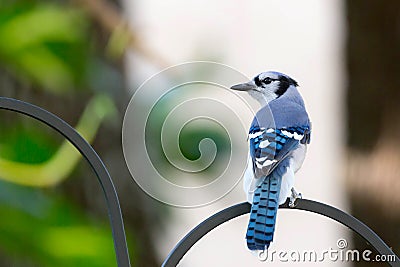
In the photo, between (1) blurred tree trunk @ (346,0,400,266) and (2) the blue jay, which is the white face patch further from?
(1) blurred tree trunk @ (346,0,400,266)

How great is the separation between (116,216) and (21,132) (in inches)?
34.8

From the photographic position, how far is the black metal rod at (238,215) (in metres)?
0.78

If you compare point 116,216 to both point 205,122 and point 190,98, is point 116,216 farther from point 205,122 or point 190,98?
point 205,122

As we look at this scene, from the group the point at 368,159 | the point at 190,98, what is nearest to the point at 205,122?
the point at 190,98

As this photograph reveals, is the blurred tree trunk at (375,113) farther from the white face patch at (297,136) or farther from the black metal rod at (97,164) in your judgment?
the black metal rod at (97,164)

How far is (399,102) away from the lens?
176 cm

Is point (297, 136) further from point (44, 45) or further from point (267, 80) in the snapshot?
point (44, 45)

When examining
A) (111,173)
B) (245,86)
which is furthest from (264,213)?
Result: (111,173)

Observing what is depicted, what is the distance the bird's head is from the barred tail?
9 centimetres

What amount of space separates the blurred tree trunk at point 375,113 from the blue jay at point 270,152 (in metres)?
0.89

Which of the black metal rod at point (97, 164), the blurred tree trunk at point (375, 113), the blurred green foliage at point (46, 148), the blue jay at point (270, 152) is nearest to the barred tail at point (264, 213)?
the blue jay at point (270, 152)

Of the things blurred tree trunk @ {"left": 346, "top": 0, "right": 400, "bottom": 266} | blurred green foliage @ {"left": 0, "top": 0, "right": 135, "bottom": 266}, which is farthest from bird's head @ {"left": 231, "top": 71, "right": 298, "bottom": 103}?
blurred tree trunk @ {"left": 346, "top": 0, "right": 400, "bottom": 266}

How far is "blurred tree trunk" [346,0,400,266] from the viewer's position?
176cm

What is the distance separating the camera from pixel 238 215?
0.80 meters
